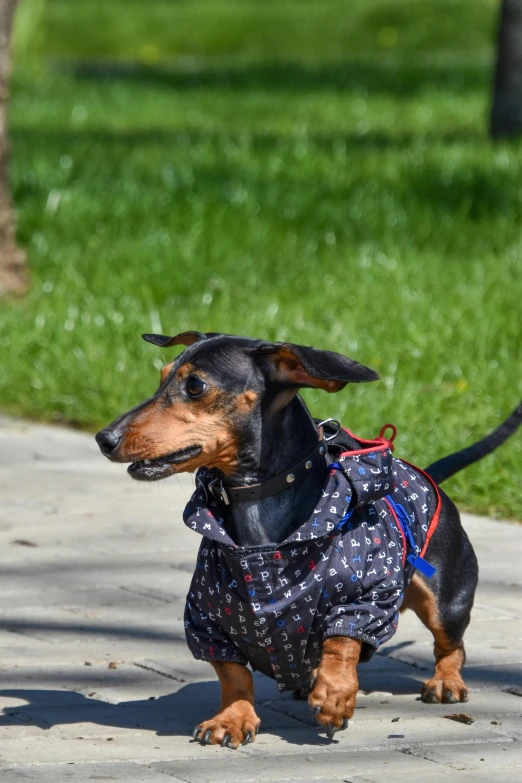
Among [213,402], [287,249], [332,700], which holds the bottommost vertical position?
[332,700]

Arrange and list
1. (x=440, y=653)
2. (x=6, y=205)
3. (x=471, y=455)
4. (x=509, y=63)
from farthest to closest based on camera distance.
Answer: (x=509, y=63) < (x=6, y=205) < (x=471, y=455) < (x=440, y=653)

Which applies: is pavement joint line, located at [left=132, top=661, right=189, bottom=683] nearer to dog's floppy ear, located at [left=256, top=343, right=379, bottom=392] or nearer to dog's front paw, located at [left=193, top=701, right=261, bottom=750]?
dog's front paw, located at [left=193, top=701, right=261, bottom=750]

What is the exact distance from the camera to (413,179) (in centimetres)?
1096

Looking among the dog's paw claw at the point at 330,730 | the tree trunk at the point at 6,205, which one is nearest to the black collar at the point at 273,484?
the dog's paw claw at the point at 330,730

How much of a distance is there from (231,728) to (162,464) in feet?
2.23

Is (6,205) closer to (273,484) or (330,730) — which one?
(273,484)

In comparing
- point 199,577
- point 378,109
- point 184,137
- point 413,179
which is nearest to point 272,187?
point 413,179

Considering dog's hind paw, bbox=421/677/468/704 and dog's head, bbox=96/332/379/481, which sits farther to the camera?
dog's hind paw, bbox=421/677/468/704

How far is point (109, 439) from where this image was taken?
125 inches

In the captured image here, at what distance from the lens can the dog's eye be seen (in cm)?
321

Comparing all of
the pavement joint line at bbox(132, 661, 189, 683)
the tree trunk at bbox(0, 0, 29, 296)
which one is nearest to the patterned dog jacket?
the pavement joint line at bbox(132, 661, 189, 683)

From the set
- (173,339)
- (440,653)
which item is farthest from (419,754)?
(173,339)

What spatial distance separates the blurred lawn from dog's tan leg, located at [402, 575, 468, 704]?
6.56 feet

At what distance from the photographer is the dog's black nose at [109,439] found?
317 cm
